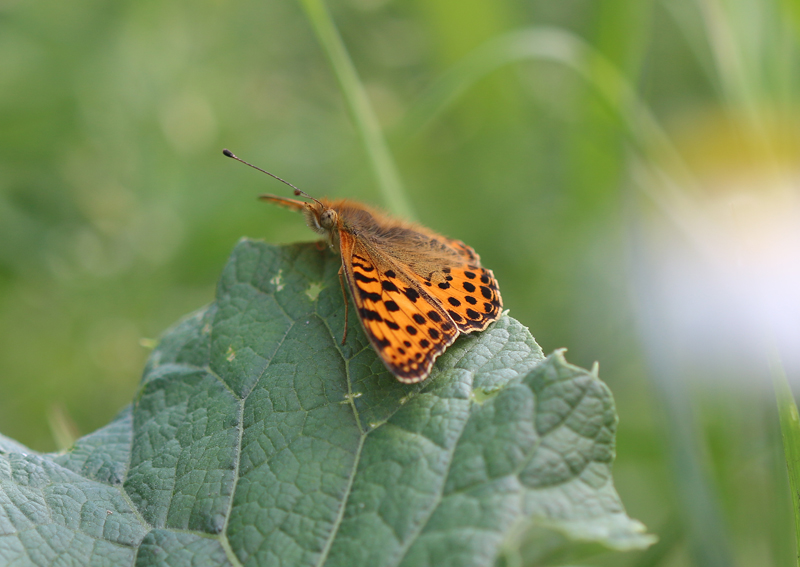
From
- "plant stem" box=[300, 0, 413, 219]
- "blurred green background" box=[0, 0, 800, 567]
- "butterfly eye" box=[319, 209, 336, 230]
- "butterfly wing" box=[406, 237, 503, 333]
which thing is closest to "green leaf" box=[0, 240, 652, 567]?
"butterfly wing" box=[406, 237, 503, 333]

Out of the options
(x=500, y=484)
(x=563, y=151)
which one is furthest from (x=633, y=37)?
(x=500, y=484)

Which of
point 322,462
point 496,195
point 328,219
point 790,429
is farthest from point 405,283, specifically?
point 496,195

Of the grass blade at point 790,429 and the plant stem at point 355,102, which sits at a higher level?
the plant stem at point 355,102

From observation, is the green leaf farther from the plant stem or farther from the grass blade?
the plant stem

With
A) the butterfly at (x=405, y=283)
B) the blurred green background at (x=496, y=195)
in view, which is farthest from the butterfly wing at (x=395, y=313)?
the blurred green background at (x=496, y=195)

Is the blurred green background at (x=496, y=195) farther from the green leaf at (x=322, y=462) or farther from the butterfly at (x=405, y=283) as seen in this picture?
the green leaf at (x=322, y=462)

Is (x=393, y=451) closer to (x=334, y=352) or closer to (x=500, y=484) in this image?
(x=500, y=484)
